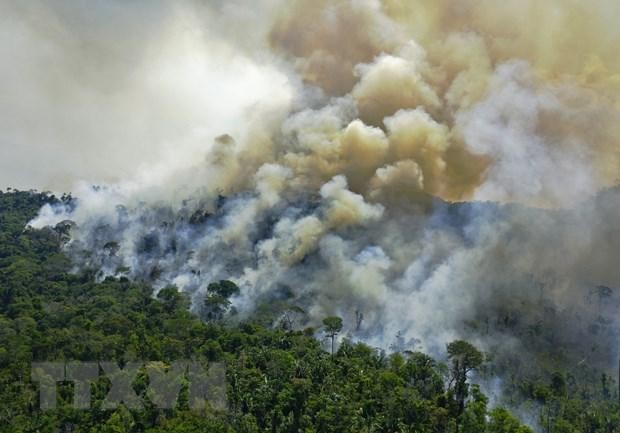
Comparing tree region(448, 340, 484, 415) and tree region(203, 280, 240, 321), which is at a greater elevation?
tree region(203, 280, 240, 321)

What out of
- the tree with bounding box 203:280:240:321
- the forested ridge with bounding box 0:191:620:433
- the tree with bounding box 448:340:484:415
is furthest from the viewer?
the tree with bounding box 203:280:240:321

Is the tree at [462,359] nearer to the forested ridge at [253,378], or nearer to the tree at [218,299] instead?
the forested ridge at [253,378]

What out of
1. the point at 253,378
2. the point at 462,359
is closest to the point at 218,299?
the point at 253,378

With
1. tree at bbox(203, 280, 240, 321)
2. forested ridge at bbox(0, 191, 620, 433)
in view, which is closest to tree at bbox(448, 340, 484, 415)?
forested ridge at bbox(0, 191, 620, 433)

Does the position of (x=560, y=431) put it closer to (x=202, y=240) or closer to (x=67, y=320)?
(x=67, y=320)

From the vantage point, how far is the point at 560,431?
7094 centimetres

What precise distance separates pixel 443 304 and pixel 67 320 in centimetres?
6908

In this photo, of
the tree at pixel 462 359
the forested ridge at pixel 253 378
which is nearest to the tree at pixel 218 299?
the forested ridge at pixel 253 378

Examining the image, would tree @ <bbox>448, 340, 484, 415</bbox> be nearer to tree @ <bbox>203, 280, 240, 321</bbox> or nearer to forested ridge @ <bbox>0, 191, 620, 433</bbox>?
forested ridge @ <bbox>0, 191, 620, 433</bbox>

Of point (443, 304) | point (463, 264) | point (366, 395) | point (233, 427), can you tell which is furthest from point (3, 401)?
point (463, 264)

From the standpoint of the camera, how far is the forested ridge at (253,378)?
6481 cm

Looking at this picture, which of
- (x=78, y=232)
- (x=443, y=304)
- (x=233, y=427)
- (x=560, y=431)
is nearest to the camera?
(x=233, y=427)

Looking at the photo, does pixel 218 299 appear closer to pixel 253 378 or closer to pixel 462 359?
pixel 253 378

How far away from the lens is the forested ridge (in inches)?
2552
